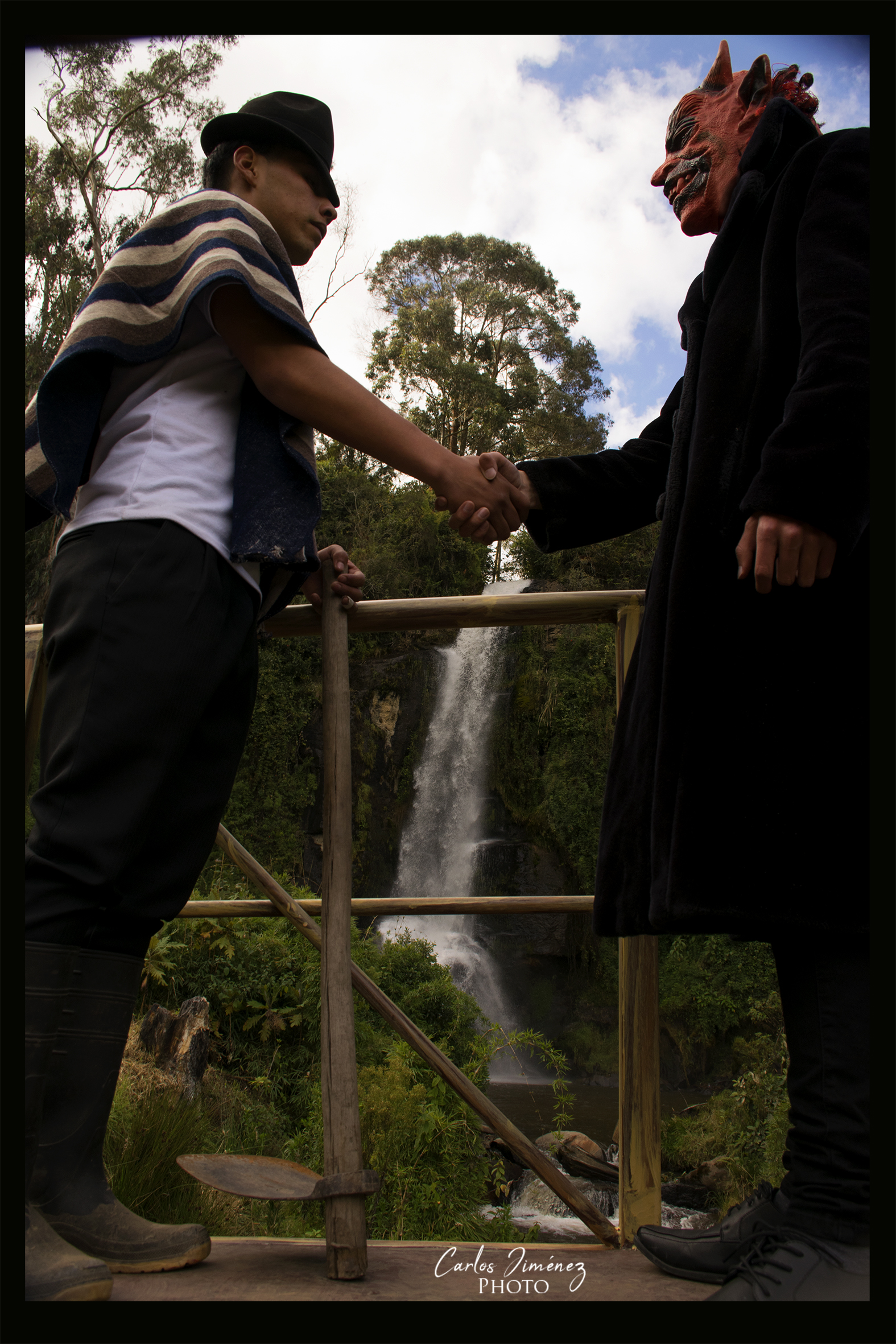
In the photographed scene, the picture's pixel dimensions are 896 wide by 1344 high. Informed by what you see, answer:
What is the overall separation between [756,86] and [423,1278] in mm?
2182

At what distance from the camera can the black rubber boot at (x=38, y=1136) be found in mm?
1084

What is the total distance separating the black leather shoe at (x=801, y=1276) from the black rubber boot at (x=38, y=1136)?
78cm

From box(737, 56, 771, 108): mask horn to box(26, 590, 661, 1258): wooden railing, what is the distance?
0.98m

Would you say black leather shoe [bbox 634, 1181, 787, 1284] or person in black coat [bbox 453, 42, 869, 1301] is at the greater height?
person in black coat [bbox 453, 42, 869, 1301]

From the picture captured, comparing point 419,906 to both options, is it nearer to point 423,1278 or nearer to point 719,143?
point 423,1278

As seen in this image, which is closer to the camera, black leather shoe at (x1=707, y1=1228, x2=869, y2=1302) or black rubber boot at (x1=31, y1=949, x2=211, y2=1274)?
black leather shoe at (x1=707, y1=1228, x2=869, y2=1302)

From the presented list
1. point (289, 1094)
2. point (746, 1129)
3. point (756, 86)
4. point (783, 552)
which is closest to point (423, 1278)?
point (783, 552)

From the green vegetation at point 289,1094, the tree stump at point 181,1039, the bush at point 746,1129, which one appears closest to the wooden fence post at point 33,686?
the green vegetation at point 289,1094

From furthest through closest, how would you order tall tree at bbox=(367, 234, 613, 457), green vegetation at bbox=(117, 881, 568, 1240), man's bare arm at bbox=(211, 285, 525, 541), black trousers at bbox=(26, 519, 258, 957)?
tall tree at bbox=(367, 234, 613, 457)
green vegetation at bbox=(117, 881, 568, 1240)
man's bare arm at bbox=(211, 285, 525, 541)
black trousers at bbox=(26, 519, 258, 957)

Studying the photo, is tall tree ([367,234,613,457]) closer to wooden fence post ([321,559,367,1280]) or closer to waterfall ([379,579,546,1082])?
waterfall ([379,579,546,1082])

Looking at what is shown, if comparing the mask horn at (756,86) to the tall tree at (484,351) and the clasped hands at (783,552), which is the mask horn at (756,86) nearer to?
the clasped hands at (783,552)

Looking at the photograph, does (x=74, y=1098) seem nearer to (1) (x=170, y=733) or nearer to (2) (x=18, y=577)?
(1) (x=170, y=733)

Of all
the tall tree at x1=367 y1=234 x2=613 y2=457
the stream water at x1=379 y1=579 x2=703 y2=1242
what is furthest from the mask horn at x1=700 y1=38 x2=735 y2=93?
the tall tree at x1=367 y1=234 x2=613 y2=457

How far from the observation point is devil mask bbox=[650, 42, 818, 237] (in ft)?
5.74
